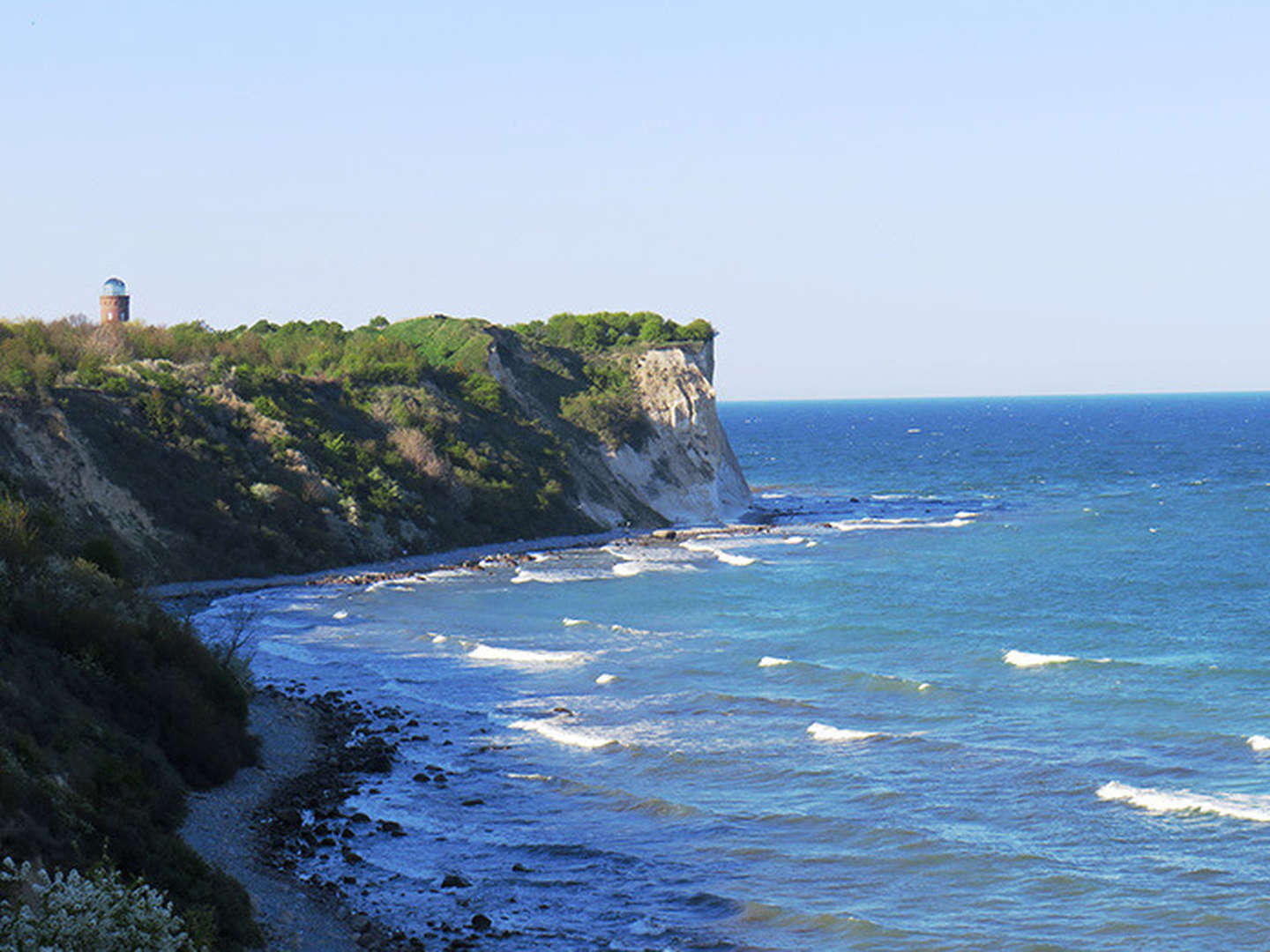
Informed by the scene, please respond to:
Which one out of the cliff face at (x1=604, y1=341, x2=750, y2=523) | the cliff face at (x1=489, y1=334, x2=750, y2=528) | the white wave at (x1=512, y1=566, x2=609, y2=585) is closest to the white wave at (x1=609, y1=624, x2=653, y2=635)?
the white wave at (x1=512, y1=566, x2=609, y2=585)

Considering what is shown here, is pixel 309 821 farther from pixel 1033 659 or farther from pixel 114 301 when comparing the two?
pixel 114 301

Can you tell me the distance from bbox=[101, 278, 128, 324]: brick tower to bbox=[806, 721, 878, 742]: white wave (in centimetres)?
6021

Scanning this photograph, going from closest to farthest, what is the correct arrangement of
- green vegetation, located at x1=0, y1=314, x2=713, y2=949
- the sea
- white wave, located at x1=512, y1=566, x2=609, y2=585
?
1. green vegetation, located at x1=0, y1=314, x2=713, y2=949
2. the sea
3. white wave, located at x1=512, y1=566, x2=609, y2=585

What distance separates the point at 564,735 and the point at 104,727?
37.9 ft

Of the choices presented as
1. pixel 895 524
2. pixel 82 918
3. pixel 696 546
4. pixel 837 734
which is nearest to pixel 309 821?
pixel 82 918

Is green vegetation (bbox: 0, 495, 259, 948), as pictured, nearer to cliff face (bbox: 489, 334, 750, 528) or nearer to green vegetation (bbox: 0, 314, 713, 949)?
green vegetation (bbox: 0, 314, 713, 949)

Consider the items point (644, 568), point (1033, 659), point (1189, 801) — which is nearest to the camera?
point (1189, 801)

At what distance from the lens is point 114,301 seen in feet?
259

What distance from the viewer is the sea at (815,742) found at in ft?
67.7

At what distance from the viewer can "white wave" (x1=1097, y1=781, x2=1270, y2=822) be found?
24.3m

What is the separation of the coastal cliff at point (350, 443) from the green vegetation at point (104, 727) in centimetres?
557

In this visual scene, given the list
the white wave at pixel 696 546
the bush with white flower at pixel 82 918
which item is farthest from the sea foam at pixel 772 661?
the bush with white flower at pixel 82 918

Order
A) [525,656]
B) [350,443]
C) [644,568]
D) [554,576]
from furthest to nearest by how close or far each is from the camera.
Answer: [350,443] → [644,568] → [554,576] → [525,656]

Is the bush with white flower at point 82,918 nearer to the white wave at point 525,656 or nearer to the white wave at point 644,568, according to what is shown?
the white wave at point 525,656
